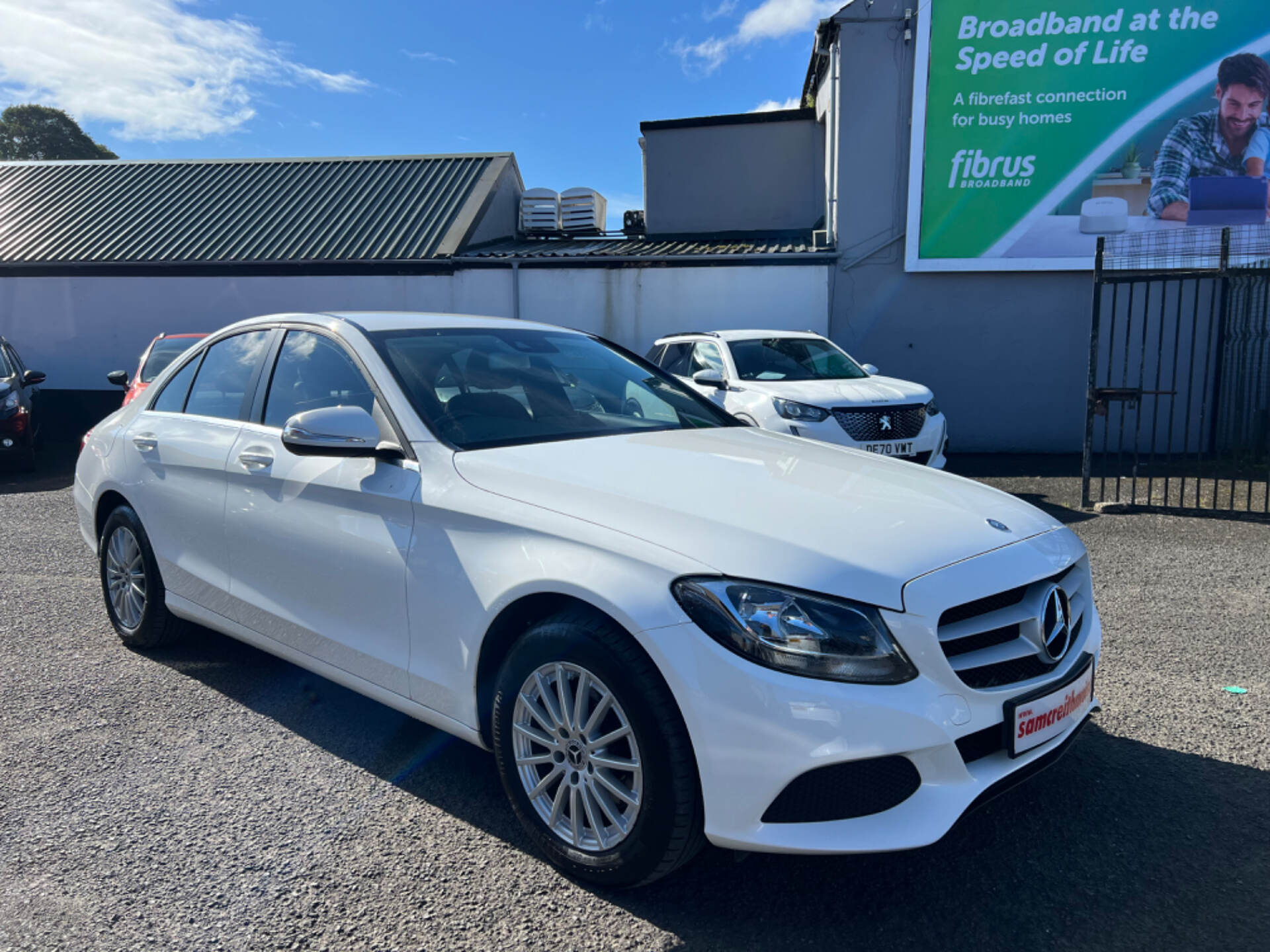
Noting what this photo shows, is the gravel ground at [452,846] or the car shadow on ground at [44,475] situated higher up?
the gravel ground at [452,846]

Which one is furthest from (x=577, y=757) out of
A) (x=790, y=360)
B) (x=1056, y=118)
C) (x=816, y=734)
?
(x=1056, y=118)

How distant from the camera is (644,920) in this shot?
2.39 m

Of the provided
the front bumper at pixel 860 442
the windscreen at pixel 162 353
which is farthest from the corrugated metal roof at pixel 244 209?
the front bumper at pixel 860 442

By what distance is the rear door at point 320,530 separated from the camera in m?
2.93

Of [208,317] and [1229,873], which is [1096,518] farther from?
[208,317]

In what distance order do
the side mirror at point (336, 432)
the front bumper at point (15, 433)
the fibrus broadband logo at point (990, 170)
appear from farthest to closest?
the fibrus broadband logo at point (990, 170) → the front bumper at point (15, 433) → the side mirror at point (336, 432)

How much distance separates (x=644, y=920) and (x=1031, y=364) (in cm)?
1223

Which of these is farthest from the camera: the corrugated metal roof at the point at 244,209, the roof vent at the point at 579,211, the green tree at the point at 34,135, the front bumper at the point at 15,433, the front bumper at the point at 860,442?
the green tree at the point at 34,135

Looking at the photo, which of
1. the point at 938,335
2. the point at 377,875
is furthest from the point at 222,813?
the point at 938,335

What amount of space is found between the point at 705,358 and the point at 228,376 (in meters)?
6.38

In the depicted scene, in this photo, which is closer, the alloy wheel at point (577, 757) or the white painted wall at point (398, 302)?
the alloy wheel at point (577, 757)

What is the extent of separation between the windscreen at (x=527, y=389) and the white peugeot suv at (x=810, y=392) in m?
3.67

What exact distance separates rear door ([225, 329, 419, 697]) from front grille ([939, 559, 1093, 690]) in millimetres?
1634

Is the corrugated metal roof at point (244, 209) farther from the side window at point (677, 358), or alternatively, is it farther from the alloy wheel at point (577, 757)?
the alloy wheel at point (577, 757)
